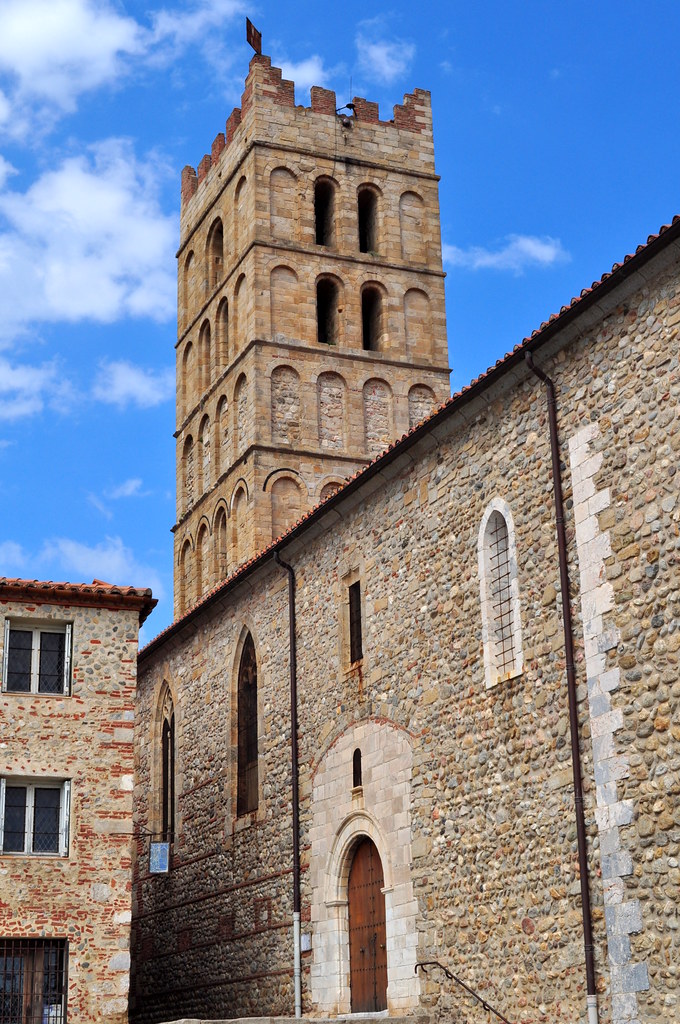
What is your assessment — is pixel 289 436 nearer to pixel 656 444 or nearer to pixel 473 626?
pixel 473 626

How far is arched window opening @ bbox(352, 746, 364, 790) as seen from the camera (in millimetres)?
21062

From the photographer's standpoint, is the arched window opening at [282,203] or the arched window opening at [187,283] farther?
the arched window opening at [187,283]

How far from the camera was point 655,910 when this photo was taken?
47.0 feet

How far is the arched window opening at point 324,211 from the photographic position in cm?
3905

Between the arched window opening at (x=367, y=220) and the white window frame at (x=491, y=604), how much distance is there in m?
22.3

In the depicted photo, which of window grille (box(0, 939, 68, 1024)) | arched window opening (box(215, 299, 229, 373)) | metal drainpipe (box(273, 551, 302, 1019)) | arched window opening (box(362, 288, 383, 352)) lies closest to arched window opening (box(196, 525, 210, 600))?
arched window opening (box(215, 299, 229, 373))

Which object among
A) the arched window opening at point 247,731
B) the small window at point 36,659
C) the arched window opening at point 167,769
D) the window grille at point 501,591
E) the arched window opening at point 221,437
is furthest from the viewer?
the arched window opening at point 221,437

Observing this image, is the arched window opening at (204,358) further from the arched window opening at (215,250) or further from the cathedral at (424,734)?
the cathedral at (424,734)

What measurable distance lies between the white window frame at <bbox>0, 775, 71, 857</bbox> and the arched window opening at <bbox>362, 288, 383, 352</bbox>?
2051 cm

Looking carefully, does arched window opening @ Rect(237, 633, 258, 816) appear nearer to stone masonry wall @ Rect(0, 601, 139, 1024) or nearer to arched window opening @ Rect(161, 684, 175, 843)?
arched window opening @ Rect(161, 684, 175, 843)

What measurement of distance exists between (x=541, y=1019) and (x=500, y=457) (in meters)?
6.81

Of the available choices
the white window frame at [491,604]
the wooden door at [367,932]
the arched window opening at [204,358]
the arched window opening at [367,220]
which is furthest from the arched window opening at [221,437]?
the white window frame at [491,604]

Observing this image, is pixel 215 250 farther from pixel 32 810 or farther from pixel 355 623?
pixel 32 810

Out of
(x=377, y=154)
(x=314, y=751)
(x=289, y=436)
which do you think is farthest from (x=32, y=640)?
(x=377, y=154)
